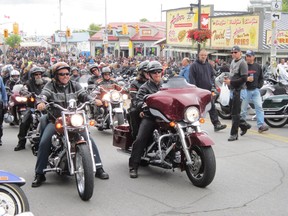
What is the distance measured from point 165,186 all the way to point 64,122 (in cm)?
161

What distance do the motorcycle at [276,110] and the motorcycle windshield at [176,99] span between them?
5074mm

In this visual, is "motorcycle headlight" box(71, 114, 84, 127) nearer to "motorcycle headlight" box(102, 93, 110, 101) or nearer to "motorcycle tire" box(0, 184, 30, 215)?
"motorcycle tire" box(0, 184, 30, 215)

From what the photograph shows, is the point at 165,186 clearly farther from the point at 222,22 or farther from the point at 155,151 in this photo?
the point at 222,22

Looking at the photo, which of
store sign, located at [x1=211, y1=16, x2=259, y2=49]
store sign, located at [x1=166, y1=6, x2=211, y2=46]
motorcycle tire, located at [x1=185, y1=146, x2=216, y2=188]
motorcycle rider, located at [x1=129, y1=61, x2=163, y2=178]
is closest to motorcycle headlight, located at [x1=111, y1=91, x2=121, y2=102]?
motorcycle rider, located at [x1=129, y1=61, x2=163, y2=178]

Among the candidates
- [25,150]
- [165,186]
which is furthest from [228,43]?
[165,186]

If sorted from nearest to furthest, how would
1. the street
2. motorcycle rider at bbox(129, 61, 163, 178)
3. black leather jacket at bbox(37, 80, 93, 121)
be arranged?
the street
black leather jacket at bbox(37, 80, 93, 121)
motorcycle rider at bbox(129, 61, 163, 178)

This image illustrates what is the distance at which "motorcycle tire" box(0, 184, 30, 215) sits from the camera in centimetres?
412

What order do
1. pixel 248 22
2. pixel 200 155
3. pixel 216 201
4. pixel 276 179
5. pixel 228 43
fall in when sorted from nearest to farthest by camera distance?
1. pixel 216 201
2. pixel 200 155
3. pixel 276 179
4. pixel 248 22
5. pixel 228 43

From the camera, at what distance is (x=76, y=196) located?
5.69 meters

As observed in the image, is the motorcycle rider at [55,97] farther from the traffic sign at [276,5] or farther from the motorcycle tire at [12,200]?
the traffic sign at [276,5]

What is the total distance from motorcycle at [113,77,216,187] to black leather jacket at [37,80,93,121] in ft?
3.24

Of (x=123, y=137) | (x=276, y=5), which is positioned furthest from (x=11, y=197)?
(x=276, y=5)

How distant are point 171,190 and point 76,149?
4.39 ft

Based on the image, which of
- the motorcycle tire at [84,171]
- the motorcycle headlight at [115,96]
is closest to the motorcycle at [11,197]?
the motorcycle tire at [84,171]
